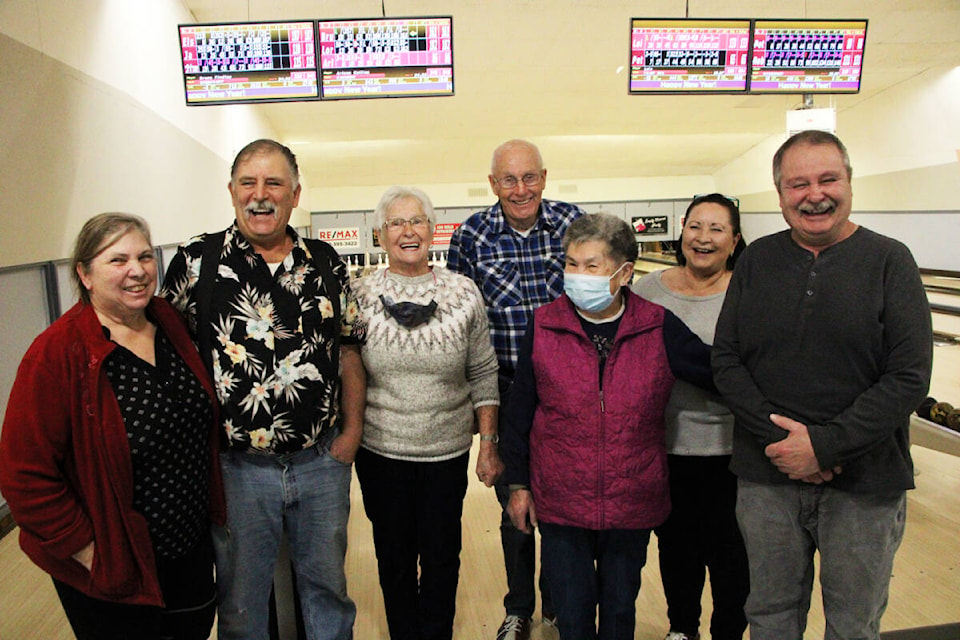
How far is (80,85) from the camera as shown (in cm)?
268

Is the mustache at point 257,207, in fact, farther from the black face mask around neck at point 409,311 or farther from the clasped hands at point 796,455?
the clasped hands at point 796,455

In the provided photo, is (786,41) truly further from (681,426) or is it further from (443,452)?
(443,452)

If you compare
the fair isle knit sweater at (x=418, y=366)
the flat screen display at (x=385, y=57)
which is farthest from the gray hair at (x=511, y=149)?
the flat screen display at (x=385, y=57)

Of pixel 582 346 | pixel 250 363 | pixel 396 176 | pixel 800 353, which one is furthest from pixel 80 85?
pixel 396 176

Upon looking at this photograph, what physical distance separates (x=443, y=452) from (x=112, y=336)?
0.79 m

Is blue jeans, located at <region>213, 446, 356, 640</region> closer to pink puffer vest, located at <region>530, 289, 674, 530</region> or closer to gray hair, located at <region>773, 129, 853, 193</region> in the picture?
pink puffer vest, located at <region>530, 289, 674, 530</region>

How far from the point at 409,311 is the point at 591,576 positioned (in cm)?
75

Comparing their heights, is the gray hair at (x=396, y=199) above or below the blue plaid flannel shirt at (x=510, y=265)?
above

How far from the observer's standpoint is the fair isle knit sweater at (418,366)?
1.56 m

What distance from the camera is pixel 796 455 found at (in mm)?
1229

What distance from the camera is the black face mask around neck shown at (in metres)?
1.54

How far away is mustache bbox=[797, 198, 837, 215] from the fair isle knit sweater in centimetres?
79

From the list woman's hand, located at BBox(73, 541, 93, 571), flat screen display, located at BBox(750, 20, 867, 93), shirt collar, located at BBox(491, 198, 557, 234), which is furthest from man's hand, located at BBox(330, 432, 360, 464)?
flat screen display, located at BBox(750, 20, 867, 93)

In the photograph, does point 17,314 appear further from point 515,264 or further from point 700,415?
point 700,415
